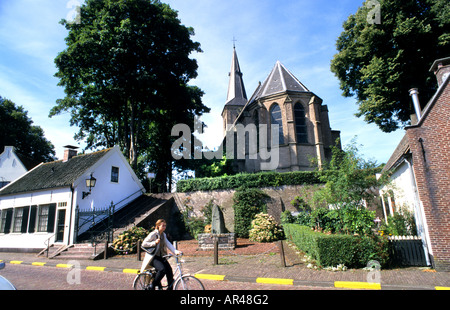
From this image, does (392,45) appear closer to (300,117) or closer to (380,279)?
(300,117)

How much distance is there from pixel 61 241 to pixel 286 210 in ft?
49.6

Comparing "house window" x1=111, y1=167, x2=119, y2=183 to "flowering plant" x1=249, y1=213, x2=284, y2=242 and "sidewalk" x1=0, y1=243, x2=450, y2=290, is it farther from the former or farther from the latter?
"flowering plant" x1=249, y1=213, x2=284, y2=242

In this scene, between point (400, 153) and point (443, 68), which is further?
point (400, 153)

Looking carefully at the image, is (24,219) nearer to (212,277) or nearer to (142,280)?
(212,277)

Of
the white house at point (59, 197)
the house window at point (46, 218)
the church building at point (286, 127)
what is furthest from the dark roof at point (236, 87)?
the house window at point (46, 218)

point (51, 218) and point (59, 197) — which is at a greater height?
A: point (59, 197)

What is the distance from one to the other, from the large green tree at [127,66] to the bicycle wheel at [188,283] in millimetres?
19158

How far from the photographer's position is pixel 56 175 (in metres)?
18.0

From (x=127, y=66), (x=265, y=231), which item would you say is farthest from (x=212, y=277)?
(x=127, y=66)

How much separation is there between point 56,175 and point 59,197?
8.50 ft

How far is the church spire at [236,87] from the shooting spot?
3966cm

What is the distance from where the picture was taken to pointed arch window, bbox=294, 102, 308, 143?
93.1 ft

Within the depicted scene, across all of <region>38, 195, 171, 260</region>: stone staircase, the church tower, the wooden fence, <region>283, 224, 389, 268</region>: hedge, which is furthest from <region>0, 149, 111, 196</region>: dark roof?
the church tower
